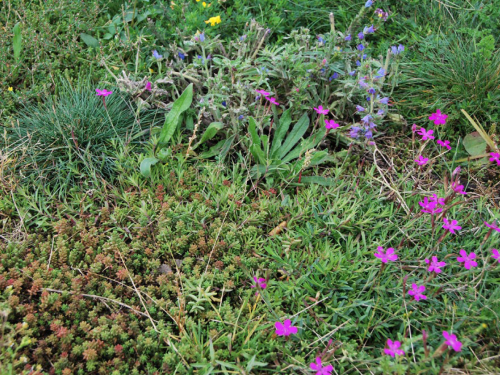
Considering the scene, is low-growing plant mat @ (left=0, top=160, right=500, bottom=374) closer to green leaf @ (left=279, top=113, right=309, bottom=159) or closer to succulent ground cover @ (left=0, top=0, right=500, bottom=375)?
succulent ground cover @ (left=0, top=0, right=500, bottom=375)

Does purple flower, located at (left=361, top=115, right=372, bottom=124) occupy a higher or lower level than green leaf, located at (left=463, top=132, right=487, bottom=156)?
higher

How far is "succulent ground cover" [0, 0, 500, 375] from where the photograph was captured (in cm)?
201

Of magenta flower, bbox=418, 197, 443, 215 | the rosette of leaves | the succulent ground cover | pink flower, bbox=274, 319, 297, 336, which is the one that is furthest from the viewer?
the rosette of leaves

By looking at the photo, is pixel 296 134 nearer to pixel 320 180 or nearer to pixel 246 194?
pixel 320 180

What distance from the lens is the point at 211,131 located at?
289cm

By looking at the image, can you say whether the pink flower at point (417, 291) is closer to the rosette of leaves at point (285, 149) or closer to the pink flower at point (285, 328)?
the pink flower at point (285, 328)

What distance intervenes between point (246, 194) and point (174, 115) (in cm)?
72

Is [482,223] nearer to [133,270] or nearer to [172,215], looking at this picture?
[172,215]

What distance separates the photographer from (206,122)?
3123mm

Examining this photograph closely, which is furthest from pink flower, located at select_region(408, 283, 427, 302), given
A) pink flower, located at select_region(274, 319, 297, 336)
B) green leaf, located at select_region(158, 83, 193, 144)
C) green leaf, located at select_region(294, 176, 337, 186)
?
green leaf, located at select_region(158, 83, 193, 144)

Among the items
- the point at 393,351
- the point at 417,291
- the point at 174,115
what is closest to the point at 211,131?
the point at 174,115

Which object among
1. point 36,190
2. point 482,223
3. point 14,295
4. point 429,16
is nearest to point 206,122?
point 36,190

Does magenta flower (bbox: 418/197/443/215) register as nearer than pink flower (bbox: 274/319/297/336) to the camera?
No

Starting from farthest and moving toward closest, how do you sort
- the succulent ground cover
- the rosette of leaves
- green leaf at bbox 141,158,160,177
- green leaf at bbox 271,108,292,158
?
green leaf at bbox 271,108,292,158
the rosette of leaves
green leaf at bbox 141,158,160,177
the succulent ground cover
